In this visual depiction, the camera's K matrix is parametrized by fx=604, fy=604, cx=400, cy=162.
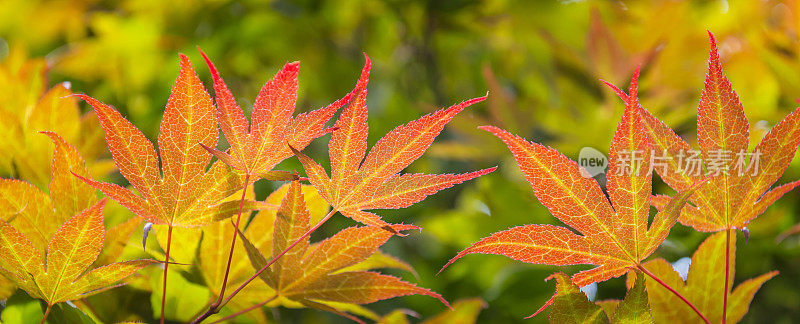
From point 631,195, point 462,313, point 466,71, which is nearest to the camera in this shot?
point 631,195

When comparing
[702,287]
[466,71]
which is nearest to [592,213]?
[702,287]

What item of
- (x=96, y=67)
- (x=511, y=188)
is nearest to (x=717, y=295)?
(x=511, y=188)

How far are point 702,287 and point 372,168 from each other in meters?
0.24

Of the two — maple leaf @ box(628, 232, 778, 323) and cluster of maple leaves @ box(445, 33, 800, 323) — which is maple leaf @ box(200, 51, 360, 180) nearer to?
cluster of maple leaves @ box(445, 33, 800, 323)

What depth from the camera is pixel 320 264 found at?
0.39m

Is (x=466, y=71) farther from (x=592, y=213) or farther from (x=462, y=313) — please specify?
(x=592, y=213)

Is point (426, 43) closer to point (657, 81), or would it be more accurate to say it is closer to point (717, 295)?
point (657, 81)

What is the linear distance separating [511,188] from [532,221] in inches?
2.5

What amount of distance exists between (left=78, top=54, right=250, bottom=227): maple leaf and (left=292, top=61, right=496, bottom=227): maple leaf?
0.06m

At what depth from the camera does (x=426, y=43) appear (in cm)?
111

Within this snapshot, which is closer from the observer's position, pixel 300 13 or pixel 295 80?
pixel 295 80

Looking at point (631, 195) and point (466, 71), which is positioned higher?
point (466, 71)

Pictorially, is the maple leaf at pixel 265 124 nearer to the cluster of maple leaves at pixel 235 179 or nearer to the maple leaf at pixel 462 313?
the cluster of maple leaves at pixel 235 179

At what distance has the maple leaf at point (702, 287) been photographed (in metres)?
0.41
